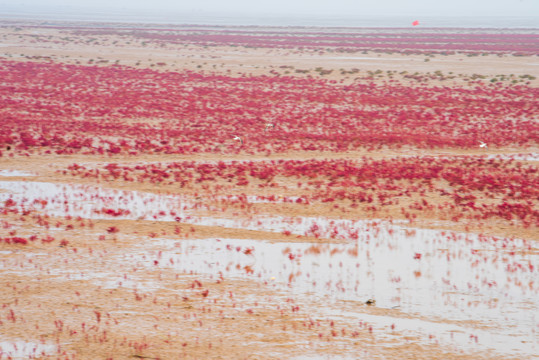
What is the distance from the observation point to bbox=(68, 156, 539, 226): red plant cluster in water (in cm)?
1889

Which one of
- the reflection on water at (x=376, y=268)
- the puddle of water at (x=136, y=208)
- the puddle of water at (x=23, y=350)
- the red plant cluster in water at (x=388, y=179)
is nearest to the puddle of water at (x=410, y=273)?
the reflection on water at (x=376, y=268)

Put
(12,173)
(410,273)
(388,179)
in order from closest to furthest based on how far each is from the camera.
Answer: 1. (410,273)
2. (12,173)
3. (388,179)

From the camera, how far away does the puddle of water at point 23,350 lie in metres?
9.56

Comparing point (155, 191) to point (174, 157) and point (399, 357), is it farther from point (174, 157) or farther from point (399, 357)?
point (399, 357)

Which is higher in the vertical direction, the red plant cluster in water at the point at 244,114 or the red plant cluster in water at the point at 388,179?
the red plant cluster in water at the point at 244,114

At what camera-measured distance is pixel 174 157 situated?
80.7 ft

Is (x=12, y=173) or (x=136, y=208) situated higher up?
(x=12, y=173)

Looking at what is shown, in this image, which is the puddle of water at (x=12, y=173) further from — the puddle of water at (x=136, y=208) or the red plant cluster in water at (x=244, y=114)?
the red plant cluster in water at (x=244, y=114)

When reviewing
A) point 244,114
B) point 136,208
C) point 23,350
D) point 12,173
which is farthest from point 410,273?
point 244,114

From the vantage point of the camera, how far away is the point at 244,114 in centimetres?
3547

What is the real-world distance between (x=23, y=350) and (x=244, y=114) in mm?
26551

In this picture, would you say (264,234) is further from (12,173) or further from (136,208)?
(12,173)

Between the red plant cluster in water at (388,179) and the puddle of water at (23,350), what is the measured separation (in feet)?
A: 33.1

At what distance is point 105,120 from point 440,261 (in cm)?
2152
